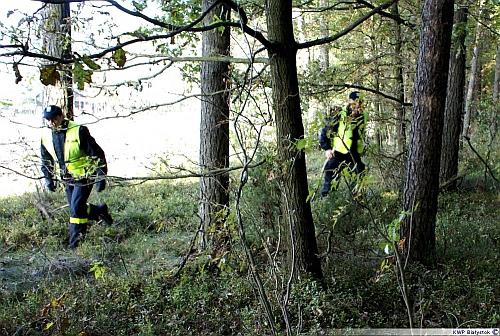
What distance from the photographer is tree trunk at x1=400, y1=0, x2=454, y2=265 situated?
529 centimetres

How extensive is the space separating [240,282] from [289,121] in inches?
77.4

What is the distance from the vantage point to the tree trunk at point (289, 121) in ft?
14.9

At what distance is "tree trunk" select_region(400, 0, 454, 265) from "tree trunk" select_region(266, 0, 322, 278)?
1.36 meters

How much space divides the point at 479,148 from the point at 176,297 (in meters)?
11.9

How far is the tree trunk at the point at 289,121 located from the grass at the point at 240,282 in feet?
0.79

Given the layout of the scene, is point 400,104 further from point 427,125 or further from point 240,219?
point 240,219

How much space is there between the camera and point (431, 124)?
5391 millimetres

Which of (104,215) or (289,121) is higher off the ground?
(289,121)

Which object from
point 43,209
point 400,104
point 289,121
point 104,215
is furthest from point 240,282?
point 400,104

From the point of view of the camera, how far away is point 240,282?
17.0 feet

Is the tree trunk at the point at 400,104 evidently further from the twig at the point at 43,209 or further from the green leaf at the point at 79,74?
the green leaf at the point at 79,74

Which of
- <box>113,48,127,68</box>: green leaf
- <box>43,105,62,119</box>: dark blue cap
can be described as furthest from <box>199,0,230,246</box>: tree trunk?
<box>113,48,127,68</box>: green leaf

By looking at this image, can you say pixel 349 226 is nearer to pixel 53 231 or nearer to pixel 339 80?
pixel 339 80

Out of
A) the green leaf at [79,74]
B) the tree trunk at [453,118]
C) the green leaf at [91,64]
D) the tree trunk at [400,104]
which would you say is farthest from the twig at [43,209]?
the tree trunk at [453,118]
